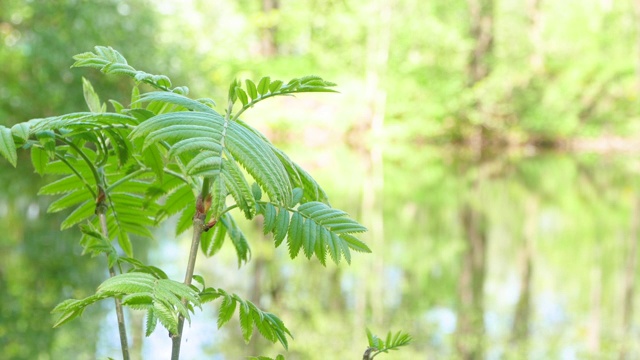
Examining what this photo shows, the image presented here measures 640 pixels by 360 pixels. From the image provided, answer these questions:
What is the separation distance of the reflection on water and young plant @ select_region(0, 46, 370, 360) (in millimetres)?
3099

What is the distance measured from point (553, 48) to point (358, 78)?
7.18 meters

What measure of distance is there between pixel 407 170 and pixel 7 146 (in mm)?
16137

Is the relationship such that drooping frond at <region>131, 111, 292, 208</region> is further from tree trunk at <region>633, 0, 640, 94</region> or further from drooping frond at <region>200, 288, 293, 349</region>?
tree trunk at <region>633, 0, 640, 94</region>

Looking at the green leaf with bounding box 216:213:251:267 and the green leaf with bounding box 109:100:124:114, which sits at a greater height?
the green leaf with bounding box 109:100:124:114

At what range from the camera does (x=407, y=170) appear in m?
17.0

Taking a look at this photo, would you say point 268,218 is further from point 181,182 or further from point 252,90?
point 181,182

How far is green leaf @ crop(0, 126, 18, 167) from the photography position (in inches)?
40.5

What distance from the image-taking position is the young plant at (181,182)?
0.96 metres

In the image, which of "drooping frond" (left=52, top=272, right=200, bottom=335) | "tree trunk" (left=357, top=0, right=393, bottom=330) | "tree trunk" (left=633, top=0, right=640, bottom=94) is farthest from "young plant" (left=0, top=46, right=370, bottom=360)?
"tree trunk" (left=633, top=0, right=640, bottom=94)

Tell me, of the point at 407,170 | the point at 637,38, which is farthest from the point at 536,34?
the point at 407,170

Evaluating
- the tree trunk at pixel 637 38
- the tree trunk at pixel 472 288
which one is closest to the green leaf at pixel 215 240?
the tree trunk at pixel 472 288

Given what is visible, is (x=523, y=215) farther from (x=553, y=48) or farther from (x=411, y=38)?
(x=553, y=48)

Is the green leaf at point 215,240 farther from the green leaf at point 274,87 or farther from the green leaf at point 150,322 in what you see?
the green leaf at point 150,322

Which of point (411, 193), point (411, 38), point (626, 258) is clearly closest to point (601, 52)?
point (411, 38)
